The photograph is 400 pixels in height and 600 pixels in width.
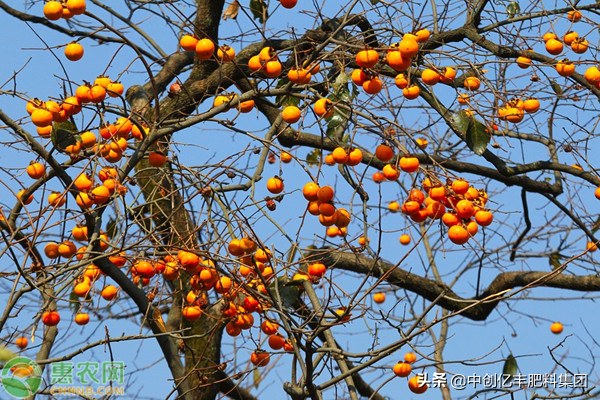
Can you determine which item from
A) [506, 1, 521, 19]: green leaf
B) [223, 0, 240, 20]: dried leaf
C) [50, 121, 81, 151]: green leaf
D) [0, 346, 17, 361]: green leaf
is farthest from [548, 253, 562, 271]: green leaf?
[0, 346, 17, 361]: green leaf

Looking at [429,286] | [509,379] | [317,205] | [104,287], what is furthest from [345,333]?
[317,205]

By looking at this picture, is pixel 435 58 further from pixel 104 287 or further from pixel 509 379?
pixel 104 287

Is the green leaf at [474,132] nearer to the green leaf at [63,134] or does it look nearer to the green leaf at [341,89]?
the green leaf at [341,89]

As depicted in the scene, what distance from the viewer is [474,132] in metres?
2.99

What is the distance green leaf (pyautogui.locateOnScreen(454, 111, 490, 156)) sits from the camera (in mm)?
2971

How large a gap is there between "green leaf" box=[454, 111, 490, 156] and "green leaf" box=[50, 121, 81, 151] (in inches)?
58.4

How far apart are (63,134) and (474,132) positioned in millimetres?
1586

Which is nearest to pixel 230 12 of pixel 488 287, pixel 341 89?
pixel 341 89

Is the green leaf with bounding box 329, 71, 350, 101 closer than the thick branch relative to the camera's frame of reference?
Yes

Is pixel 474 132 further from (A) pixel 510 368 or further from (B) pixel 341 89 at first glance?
(A) pixel 510 368

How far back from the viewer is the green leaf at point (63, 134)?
247cm

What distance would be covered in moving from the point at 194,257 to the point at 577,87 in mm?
2519

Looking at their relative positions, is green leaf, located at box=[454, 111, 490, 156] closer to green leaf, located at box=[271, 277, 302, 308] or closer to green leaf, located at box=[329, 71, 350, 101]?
green leaf, located at box=[329, 71, 350, 101]

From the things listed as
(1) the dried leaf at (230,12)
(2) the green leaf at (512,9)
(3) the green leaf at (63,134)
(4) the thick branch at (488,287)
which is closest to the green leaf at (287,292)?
(3) the green leaf at (63,134)
